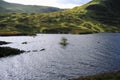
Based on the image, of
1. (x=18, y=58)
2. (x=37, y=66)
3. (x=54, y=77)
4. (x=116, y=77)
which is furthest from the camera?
(x=18, y=58)

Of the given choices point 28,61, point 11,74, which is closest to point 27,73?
point 11,74

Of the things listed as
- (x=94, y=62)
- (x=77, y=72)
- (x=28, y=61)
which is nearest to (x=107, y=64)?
(x=94, y=62)

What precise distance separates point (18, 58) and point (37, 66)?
2134 cm

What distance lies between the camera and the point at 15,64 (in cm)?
10481

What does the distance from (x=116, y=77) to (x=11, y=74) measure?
39.2 meters

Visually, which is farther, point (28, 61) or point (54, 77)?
point (28, 61)

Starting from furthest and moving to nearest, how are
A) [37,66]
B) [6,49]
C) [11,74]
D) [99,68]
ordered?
[6,49], [37,66], [99,68], [11,74]

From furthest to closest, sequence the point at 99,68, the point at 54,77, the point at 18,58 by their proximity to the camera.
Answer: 1. the point at 18,58
2. the point at 99,68
3. the point at 54,77

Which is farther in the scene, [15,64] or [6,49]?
[6,49]

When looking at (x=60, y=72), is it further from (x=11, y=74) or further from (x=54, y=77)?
(x=11, y=74)

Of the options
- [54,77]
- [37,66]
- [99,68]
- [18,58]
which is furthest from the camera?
[18,58]

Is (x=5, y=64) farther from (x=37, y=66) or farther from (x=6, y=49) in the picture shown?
(x=6, y=49)

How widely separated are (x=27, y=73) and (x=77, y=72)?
62.4 feet

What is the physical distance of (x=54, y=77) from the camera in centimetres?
7969
